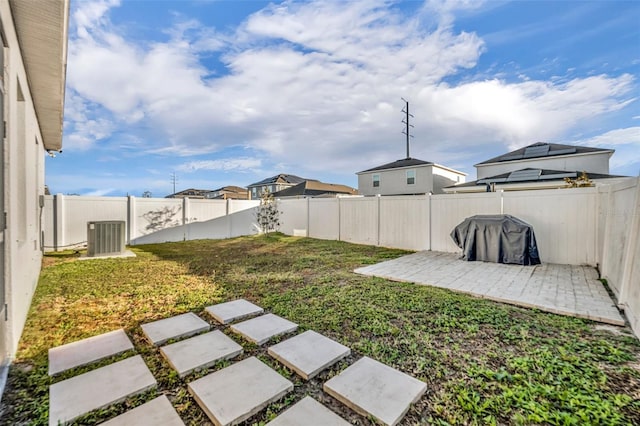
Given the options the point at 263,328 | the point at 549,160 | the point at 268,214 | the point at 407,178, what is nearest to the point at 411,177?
the point at 407,178

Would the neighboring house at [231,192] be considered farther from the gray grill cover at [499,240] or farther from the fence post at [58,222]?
the gray grill cover at [499,240]

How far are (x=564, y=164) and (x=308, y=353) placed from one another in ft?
60.7

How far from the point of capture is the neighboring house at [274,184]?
31094mm

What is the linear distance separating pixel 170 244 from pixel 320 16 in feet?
27.4

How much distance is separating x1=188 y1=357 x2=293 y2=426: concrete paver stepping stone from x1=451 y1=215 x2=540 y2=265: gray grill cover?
564cm

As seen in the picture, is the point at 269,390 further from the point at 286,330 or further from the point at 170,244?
the point at 170,244

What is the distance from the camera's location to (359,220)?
9.11 meters

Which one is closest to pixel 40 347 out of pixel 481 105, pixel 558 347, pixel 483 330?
pixel 483 330

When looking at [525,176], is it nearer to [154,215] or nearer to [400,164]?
[400,164]

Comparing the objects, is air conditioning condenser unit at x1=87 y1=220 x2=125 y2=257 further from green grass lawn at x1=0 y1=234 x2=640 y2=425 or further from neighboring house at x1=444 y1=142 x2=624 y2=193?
neighboring house at x1=444 y1=142 x2=624 y2=193

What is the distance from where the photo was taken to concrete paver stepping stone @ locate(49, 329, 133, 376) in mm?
2035

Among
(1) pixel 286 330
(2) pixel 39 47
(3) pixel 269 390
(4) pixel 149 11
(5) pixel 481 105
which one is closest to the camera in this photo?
(3) pixel 269 390

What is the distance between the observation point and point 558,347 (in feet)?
7.75

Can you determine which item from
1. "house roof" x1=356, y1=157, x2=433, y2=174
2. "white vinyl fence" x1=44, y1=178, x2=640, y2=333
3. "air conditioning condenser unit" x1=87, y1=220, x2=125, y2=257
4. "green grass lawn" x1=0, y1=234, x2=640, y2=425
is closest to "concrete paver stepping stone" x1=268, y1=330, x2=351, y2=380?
"green grass lawn" x1=0, y1=234, x2=640, y2=425
